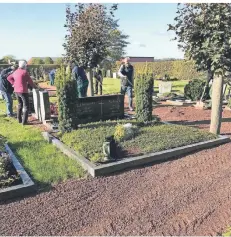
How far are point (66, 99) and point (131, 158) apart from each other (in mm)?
2360

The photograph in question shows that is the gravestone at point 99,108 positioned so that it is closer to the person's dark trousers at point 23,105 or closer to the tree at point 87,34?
the person's dark trousers at point 23,105

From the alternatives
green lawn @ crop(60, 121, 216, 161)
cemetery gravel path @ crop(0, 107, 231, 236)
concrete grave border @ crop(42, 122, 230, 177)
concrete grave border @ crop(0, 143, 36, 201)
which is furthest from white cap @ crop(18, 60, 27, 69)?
cemetery gravel path @ crop(0, 107, 231, 236)

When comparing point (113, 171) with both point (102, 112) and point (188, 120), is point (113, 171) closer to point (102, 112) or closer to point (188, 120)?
point (102, 112)

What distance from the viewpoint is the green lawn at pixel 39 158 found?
197 inches

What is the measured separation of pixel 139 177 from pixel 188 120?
16.3 ft

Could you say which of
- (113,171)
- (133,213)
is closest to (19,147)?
(113,171)

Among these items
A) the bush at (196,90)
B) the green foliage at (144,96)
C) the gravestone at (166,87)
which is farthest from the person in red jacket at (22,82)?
the gravestone at (166,87)

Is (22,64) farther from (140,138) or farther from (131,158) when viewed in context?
(131,158)

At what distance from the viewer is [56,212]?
3934 mm

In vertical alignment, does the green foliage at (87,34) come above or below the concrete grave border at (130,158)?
above

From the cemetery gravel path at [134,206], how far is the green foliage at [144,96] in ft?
8.96

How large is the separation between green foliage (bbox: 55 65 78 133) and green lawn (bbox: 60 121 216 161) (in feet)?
0.99

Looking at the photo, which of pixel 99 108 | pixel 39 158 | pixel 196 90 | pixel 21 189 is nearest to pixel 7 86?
pixel 99 108

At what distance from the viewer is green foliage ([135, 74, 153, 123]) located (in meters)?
7.94
